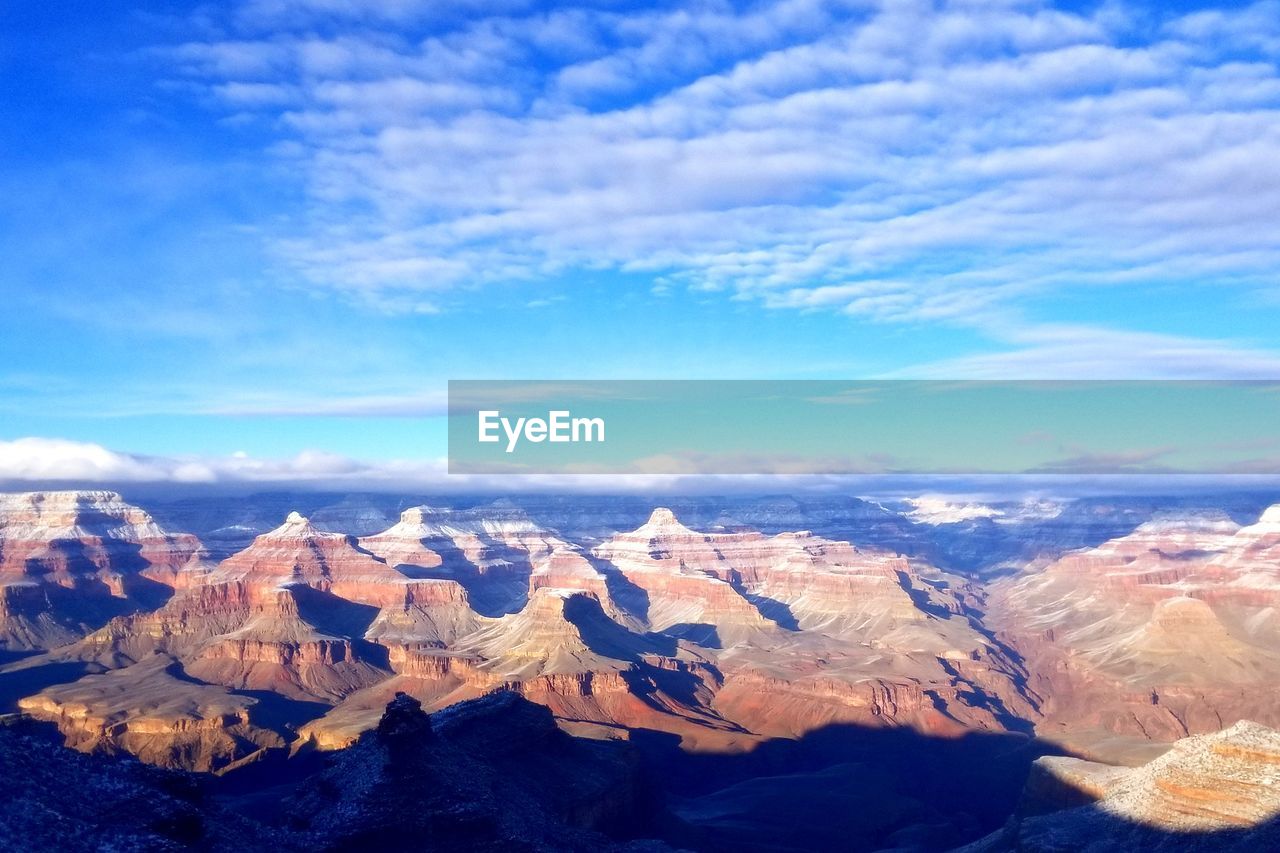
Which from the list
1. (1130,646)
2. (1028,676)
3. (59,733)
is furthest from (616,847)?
(1130,646)

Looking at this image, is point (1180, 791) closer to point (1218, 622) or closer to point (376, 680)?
point (376, 680)

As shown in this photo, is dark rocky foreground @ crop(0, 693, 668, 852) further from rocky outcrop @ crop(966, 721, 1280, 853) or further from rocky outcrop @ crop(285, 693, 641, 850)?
rocky outcrop @ crop(966, 721, 1280, 853)

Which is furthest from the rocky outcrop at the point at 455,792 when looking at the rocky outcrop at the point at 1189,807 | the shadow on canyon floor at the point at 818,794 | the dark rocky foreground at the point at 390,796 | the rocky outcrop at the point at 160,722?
the rocky outcrop at the point at 160,722

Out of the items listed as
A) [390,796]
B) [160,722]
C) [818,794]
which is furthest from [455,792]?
[160,722]

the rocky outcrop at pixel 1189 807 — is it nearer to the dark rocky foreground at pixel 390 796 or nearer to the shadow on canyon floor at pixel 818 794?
the shadow on canyon floor at pixel 818 794

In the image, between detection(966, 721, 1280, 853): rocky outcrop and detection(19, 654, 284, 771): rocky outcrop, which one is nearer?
detection(966, 721, 1280, 853): rocky outcrop

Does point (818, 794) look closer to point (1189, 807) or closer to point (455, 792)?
point (1189, 807)

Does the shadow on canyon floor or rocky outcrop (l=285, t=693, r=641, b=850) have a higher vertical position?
rocky outcrop (l=285, t=693, r=641, b=850)

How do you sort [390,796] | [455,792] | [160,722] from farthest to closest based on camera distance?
[160,722] < [455,792] < [390,796]

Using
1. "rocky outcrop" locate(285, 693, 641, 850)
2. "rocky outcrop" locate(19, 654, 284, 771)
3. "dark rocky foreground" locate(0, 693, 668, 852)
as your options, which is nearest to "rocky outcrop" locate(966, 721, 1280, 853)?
"dark rocky foreground" locate(0, 693, 668, 852)

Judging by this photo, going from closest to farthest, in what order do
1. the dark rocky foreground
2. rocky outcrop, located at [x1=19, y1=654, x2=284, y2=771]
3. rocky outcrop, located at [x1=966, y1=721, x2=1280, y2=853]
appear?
the dark rocky foreground → rocky outcrop, located at [x1=966, y1=721, x2=1280, y2=853] → rocky outcrop, located at [x1=19, y1=654, x2=284, y2=771]

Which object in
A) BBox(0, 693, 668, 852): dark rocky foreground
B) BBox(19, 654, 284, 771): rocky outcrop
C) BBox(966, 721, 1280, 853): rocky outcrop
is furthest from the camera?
BBox(19, 654, 284, 771): rocky outcrop
